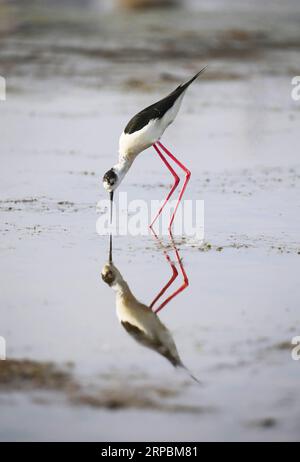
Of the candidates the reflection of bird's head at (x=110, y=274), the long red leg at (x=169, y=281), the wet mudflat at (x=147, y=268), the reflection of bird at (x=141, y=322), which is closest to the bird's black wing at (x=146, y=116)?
the wet mudflat at (x=147, y=268)

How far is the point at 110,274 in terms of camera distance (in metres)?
6.41

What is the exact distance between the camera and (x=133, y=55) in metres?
17.2

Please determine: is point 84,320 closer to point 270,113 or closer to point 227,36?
point 270,113

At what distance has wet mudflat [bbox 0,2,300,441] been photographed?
4480 millimetres

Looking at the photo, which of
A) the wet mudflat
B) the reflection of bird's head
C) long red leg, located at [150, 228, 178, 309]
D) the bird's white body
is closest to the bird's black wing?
the bird's white body

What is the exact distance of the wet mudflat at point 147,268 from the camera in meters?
4.48

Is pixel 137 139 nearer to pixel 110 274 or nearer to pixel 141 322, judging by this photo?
pixel 110 274

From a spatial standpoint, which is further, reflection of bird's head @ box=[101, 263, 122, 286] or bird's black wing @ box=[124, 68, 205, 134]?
bird's black wing @ box=[124, 68, 205, 134]

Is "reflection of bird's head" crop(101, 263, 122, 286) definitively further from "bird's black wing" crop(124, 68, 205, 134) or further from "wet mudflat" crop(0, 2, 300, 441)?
"bird's black wing" crop(124, 68, 205, 134)

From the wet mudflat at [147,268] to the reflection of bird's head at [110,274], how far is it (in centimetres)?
6

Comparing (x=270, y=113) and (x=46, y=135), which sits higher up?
(x=270, y=113)

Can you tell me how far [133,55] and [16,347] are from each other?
41.1ft

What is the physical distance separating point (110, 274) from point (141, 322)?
0.83 meters

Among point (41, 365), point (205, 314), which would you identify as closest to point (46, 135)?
point (205, 314)
